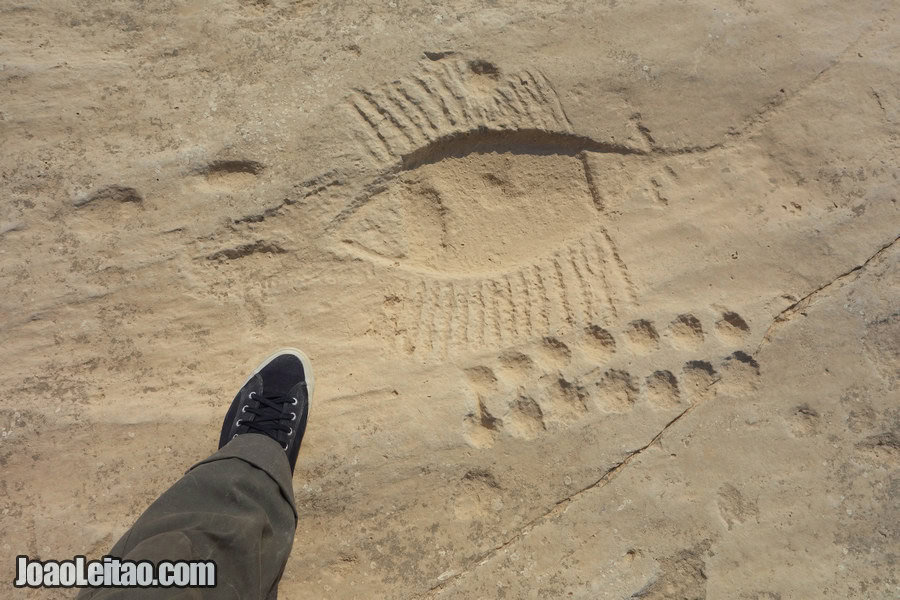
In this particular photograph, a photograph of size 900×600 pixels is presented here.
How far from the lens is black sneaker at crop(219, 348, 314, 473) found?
78.2 inches

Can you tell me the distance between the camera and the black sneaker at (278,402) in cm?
199

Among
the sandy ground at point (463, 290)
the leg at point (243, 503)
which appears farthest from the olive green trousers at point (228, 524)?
the sandy ground at point (463, 290)

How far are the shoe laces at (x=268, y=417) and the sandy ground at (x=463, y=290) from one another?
9 centimetres

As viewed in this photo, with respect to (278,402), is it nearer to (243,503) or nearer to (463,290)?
(243,503)

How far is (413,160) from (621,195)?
0.81 metres

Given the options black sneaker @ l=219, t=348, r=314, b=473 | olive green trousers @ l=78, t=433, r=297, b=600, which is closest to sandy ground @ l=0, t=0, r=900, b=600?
black sneaker @ l=219, t=348, r=314, b=473

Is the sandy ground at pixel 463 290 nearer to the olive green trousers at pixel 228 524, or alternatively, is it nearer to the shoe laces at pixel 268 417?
the shoe laces at pixel 268 417

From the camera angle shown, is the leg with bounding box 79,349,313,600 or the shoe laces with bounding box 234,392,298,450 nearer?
the leg with bounding box 79,349,313,600

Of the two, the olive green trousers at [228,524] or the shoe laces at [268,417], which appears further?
the shoe laces at [268,417]

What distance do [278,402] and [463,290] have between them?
80 centimetres

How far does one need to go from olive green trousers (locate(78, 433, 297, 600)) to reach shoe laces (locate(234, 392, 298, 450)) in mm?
60

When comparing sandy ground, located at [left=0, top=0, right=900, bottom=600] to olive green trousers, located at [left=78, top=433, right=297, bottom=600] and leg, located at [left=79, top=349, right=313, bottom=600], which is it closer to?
leg, located at [left=79, top=349, right=313, bottom=600]

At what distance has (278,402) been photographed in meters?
1.98

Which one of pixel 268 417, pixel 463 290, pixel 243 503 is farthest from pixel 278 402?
pixel 463 290
